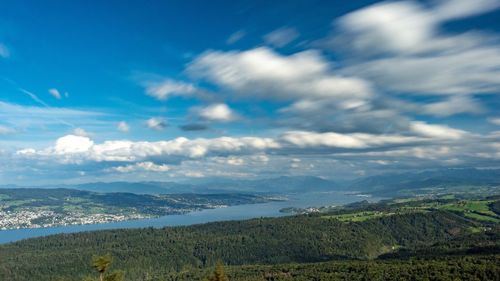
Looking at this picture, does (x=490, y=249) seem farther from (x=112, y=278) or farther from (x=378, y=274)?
(x=112, y=278)

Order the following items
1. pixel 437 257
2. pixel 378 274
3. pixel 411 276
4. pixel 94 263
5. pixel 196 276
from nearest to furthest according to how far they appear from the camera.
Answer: pixel 94 263
pixel 411 276
pixel 378 274
pixel 437 257
pixel 196 276

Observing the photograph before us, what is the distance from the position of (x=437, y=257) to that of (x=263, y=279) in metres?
73.3

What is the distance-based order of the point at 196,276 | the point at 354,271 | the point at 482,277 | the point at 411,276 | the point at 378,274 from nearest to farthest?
the point at 482,277 → the point at 411,276 → the point at 378,274 → the point at 354,271 → the point at 196,276

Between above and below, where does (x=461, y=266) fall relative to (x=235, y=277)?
above

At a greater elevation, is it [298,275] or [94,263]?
[94,263]

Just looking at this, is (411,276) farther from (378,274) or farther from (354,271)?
(354,271)

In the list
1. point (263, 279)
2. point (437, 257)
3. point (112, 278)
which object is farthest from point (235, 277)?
point (112, 278)

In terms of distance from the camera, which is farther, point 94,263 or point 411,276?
point 411,276

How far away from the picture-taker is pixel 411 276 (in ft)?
473

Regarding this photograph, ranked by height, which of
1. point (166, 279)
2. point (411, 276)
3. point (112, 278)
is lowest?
point (166, 279)

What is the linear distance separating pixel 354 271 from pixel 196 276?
72.9 metres

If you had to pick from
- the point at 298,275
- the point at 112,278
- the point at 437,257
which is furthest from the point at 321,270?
the point at 112,278

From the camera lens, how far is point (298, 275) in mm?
171750

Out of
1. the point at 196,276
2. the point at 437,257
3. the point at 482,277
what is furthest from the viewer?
the point at 196,276
